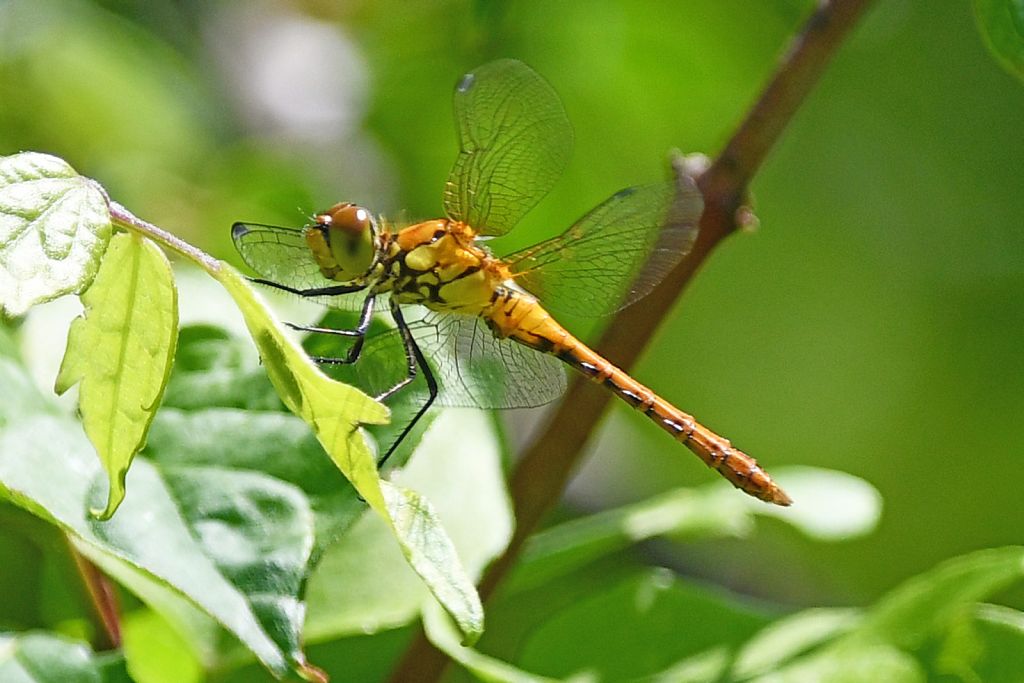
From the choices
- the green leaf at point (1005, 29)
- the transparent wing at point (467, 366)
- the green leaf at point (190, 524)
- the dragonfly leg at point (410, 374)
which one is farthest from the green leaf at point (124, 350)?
the green leaf at point (1005, 29)

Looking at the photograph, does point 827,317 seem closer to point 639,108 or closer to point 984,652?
point 639,108

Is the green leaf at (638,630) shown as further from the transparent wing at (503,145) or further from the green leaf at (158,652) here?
the transparent wing at (503,145)

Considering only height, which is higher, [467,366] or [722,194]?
[722,194]

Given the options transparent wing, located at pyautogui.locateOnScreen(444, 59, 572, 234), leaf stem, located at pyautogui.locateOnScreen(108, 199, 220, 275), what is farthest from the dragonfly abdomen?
leaf stem, located at pyautogui.locateOnScreen(108, 199, 220, 275)

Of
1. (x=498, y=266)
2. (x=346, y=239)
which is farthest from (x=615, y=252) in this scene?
(x=346, y=239)

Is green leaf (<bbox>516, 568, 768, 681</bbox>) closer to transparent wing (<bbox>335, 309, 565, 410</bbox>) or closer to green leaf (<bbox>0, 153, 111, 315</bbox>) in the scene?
transparent wing (<bbox>335, 309, 565, 410</bbox>)

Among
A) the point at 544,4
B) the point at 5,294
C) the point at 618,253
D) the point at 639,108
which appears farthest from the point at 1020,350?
the point at 5,294

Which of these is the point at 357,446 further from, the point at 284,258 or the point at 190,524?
the point at 284,258
